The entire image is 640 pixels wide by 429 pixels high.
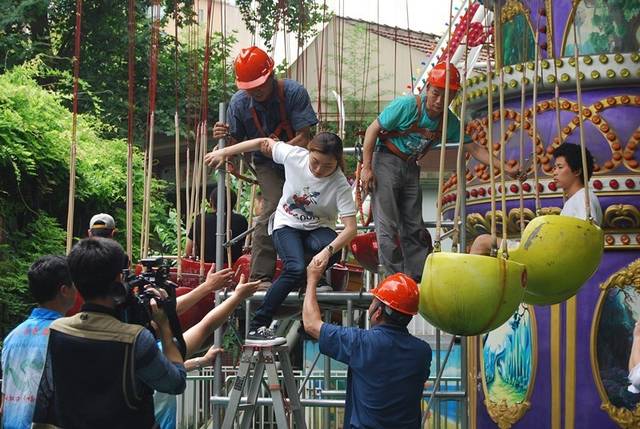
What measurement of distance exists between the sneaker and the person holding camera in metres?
1.44

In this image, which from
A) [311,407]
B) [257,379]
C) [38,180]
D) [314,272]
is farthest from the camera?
[38,180]

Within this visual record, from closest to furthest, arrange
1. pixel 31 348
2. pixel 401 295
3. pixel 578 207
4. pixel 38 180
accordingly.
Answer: pixel 31 348
pixel 401 295
pixel 578 207
pixel 38 180

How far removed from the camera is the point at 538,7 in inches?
350

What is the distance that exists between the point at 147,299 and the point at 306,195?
8.08 ft

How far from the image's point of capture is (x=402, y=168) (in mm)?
7668

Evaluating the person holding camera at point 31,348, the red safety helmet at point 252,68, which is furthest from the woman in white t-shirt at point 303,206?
the person holding camera at point 31,348

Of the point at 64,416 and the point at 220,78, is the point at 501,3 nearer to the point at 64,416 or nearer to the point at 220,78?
the point at 64,416

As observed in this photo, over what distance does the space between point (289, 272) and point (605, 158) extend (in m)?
2.30

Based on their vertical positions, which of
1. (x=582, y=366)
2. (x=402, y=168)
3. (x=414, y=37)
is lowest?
(x=582, y=366)

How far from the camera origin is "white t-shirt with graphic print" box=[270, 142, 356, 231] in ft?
24.2

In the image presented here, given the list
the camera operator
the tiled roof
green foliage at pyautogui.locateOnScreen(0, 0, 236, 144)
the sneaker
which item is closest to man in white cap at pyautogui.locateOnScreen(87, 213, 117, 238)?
the sneaker

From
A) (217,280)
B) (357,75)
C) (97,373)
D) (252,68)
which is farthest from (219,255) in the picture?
(357,75)

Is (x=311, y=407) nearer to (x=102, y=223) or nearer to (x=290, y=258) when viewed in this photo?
(x=290, y=258)

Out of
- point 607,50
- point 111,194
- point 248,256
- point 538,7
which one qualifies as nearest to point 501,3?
point 538,7
